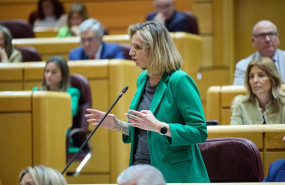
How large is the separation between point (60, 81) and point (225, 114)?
0.98m

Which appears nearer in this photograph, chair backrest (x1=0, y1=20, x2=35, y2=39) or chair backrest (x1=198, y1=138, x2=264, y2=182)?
chair backrest (x1=198, y1=138, x2=264, y2=182)

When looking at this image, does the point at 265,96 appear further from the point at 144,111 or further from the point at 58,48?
the point at 58,48

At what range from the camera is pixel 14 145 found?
125 inches

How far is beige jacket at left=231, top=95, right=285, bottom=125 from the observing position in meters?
3.11

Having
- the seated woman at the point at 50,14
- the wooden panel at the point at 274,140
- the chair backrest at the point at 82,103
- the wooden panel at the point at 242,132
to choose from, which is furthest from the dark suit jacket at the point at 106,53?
the wooden panel at the point at 274,140

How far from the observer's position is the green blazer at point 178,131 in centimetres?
192

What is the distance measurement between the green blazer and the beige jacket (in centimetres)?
120

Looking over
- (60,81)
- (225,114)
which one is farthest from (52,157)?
(225,114)

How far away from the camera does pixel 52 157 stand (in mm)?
3191

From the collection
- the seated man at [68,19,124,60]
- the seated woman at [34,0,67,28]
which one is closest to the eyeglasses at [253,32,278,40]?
the seated man at [68,19,124,60]

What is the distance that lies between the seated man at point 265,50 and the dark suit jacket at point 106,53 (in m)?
0.83

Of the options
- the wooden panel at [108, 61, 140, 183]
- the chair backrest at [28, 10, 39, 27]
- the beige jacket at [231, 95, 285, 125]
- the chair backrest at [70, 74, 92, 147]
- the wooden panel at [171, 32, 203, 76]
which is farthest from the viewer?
the chair backrest at [28, 10, 39, 27]

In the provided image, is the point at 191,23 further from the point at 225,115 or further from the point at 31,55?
the point at 225,115

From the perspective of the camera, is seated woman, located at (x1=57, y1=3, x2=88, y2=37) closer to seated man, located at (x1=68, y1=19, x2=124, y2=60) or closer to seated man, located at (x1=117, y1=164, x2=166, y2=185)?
seated man, located at (x1=68, y1=19, x2=124, y2=60)
